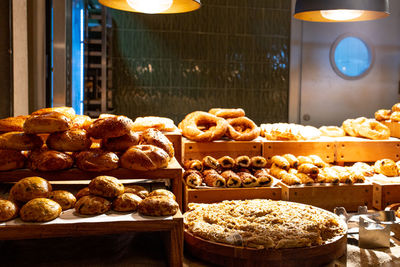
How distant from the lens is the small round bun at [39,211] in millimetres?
1559

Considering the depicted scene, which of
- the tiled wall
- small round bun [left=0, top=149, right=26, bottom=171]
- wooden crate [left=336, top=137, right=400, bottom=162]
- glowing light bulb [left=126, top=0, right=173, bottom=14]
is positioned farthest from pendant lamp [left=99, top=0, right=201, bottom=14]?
the tiled wall

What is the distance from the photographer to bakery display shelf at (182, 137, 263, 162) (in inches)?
124

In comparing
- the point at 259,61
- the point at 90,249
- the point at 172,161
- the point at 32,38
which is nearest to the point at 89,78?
the point at 32,38

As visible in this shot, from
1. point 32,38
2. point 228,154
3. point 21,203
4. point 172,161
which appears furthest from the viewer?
point 32,38

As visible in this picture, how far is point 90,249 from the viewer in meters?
1.90

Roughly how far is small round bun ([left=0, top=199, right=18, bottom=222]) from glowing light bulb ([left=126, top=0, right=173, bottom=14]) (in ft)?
4.69

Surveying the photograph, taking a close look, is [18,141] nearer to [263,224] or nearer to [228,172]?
[263,224]

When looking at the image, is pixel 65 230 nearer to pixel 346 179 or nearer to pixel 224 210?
pixel 224 210

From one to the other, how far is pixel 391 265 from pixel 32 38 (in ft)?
10.4

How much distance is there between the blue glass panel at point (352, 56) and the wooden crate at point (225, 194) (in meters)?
3.73

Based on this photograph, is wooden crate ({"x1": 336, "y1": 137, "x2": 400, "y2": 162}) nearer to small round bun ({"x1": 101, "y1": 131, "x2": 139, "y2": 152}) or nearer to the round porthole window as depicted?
small round bun ({"x1": 101, "y1": 131, "x2": 139, "y2": 152})

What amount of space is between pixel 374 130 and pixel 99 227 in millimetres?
2841

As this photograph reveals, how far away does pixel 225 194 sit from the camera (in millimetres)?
2756

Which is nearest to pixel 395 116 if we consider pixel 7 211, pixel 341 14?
pixel 341 14
